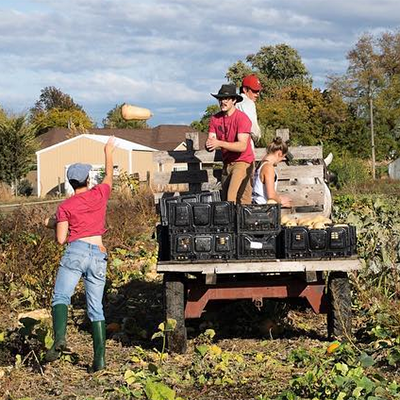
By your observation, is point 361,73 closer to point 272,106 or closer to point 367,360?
point 272,106

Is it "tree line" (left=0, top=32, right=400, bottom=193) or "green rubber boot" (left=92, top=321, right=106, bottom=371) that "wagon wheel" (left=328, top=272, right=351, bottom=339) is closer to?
"green rubber boot" (left=92, top=321, right=106, bottom=371)

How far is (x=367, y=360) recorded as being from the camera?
18.4ft

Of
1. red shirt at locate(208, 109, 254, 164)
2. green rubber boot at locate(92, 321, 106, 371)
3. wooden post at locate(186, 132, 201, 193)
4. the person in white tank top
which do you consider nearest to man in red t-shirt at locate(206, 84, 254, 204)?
red shirt at locate(208, 109, 254, 164)

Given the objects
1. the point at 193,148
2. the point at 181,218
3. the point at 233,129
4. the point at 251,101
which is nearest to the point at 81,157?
the point at 193,148

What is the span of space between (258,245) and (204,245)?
0.42 meters

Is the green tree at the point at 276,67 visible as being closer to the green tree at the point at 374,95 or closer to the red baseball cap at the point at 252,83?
the green tree at the point at 374,95

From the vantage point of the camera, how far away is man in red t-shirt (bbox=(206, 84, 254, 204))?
810 cm

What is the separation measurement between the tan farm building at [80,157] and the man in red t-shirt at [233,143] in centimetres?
4757

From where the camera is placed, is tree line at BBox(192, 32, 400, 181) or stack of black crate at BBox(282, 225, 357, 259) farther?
tree line at BBox(192, 32, 400, 181)

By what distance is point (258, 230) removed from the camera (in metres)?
6.46

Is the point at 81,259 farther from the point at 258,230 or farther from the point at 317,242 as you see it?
the point at 317,242

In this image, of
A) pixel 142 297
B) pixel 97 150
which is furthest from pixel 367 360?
pixel 97 150

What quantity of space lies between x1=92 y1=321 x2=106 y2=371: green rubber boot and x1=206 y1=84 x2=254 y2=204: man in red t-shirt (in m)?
2.37

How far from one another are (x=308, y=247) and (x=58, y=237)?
193 cm
